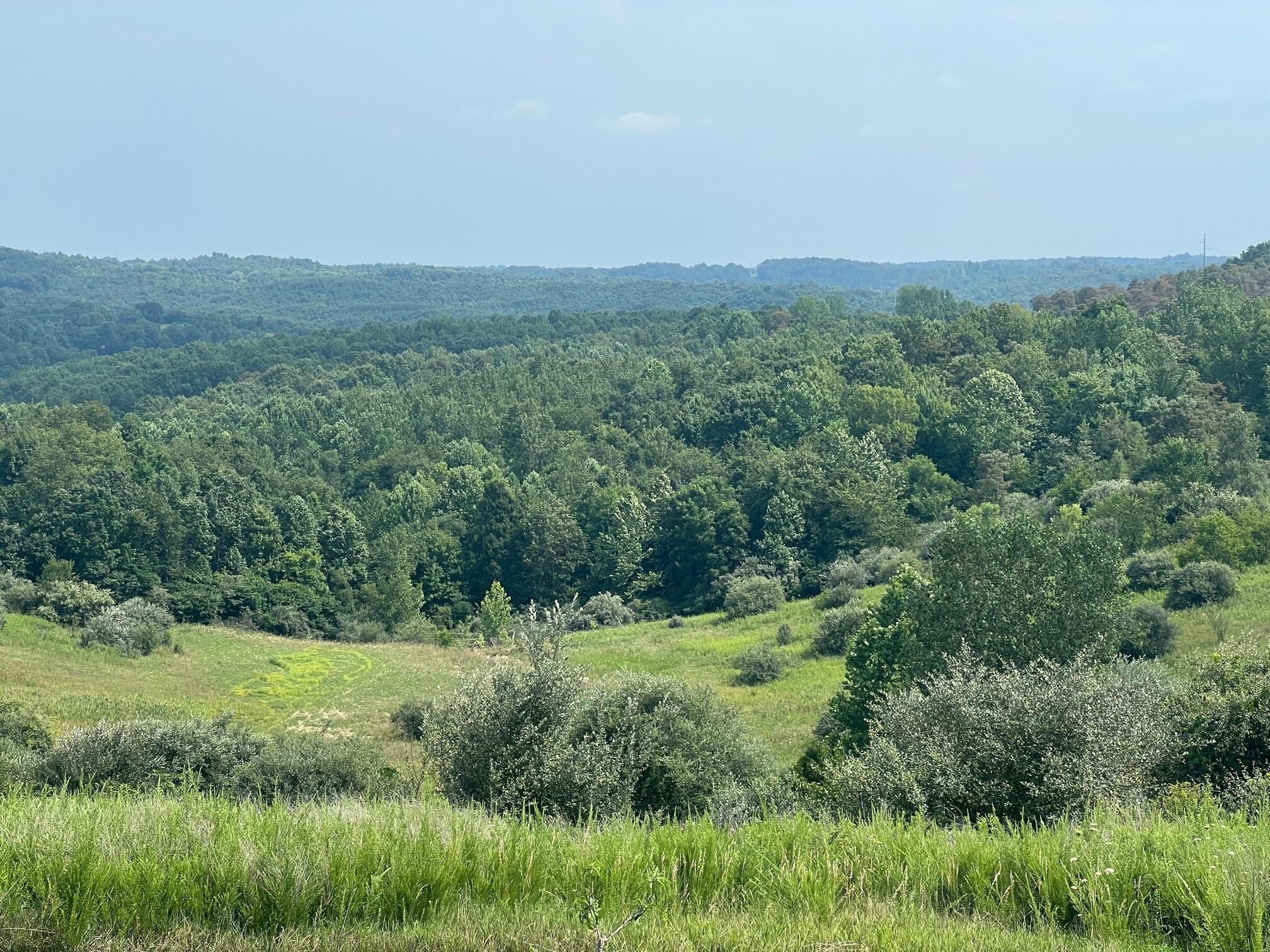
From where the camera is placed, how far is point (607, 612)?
219 feet

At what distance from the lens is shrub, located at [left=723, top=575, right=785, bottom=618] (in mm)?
59500

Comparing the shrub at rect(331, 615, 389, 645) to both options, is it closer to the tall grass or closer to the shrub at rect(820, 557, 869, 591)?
the shrub at rect(820, 557, 869, 591)

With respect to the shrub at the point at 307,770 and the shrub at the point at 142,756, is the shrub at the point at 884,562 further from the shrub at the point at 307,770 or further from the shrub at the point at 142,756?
the shrub at the point at 142,756

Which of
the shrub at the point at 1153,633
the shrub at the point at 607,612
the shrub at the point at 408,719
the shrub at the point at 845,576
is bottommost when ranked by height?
the shrub at the point at 607,612

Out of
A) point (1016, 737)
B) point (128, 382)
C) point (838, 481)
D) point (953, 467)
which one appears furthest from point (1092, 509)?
point (128, 382)

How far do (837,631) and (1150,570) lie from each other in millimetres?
12531

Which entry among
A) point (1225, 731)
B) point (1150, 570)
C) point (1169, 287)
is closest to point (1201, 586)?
point (1150, 570)

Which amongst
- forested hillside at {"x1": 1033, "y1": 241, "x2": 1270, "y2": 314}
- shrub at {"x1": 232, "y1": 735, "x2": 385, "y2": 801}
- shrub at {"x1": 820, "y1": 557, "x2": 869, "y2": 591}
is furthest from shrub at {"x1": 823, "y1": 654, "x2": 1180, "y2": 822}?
forested hillside at {"x1": 1033, "y1": 241, "x2": 1270, "y2": 314}

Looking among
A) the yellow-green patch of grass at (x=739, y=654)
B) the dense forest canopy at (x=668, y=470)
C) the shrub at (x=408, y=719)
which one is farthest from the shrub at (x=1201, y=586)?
the shrub at (x=408, y=719)

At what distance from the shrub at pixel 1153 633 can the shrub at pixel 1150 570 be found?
264 inches

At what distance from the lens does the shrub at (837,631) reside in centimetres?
4375

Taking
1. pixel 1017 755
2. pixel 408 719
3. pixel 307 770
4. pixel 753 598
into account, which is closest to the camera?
pixel 1017 755

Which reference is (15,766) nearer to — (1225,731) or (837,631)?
(1225,731)

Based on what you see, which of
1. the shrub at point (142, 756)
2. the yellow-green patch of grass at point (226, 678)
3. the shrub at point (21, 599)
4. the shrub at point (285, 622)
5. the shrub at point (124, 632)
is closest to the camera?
the shrub at point (142, 756)
